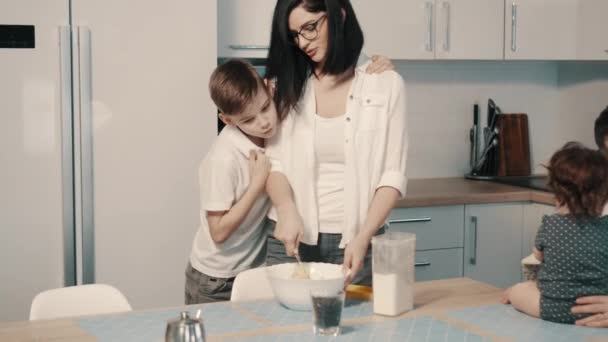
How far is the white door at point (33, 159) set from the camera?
306 cm

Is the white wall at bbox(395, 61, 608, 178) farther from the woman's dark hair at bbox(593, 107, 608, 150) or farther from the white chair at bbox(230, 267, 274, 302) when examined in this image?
the white chair at bbox(230, 267, 274, 302)

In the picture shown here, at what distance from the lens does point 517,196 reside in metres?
3.76

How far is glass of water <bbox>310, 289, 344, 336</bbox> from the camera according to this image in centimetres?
189

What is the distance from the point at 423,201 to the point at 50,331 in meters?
1.91

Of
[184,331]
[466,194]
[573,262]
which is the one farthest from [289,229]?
[466,194]

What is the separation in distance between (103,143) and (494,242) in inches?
61.5

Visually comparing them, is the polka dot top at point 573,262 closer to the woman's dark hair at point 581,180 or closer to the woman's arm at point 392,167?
the woman's dark hair at point 581,180

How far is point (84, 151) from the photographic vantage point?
10.3 feet

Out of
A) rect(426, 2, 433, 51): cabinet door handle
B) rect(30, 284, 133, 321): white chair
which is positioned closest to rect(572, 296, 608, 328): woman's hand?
rect(30, 284, 133, 321): white chair

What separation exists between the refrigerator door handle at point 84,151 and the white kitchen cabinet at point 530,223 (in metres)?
1.67

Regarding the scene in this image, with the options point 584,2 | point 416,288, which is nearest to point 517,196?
point 584,2

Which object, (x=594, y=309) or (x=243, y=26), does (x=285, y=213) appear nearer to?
(x=594, y=309)

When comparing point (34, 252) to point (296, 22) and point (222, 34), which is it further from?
point (296, 22)

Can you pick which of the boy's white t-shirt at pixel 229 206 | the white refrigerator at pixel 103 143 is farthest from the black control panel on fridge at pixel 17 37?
the boy's white t-shirt at pixel 229 206
